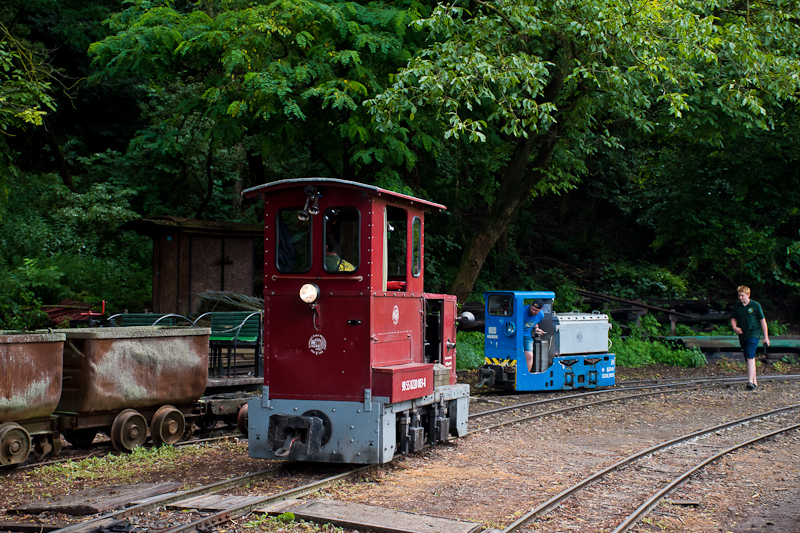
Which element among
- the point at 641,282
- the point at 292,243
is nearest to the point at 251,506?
the point at 292,243

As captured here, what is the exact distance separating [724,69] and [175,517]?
13.5 m

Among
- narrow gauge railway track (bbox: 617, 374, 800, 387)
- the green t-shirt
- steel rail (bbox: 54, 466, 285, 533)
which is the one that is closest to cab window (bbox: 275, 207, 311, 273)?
steel rail (bbox: 54, 466, 285, 533)

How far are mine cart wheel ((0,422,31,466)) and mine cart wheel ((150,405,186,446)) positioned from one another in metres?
1.74

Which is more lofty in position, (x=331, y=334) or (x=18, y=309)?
(x=18, y=309)

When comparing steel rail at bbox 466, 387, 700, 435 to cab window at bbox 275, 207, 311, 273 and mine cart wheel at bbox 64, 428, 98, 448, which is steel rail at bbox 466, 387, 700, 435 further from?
mine cart wheel at bbox 64, 428, 98, 448

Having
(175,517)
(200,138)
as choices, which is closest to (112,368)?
(175,517)

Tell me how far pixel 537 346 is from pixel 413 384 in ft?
23.2

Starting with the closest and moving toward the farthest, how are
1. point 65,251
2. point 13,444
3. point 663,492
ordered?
point 663,492
point 13,444
point 65,251

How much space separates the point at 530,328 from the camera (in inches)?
565

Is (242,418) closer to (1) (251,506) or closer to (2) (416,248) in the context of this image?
(2) (416,248)

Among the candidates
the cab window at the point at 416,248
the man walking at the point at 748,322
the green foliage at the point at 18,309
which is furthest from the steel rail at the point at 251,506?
the green foliage at the point at 18,309

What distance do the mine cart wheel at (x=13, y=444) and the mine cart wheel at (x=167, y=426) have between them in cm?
174

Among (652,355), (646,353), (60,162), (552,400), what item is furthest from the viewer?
(60,162)

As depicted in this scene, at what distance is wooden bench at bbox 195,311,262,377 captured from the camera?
36.6ft
